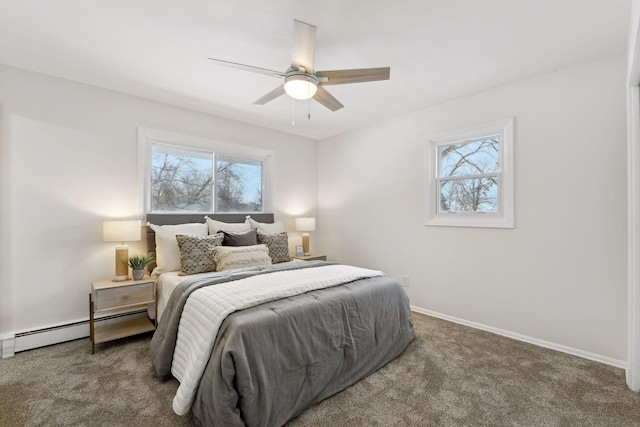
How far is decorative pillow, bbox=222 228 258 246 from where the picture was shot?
3.21 metres

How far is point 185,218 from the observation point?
351 centimetres

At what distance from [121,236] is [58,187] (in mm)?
755

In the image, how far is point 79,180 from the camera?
2896mm

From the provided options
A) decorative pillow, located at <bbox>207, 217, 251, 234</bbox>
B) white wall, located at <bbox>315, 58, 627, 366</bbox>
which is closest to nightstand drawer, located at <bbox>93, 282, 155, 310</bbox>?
decorative pillow, located at <bbox>207, 217, 251, 234</bbox>

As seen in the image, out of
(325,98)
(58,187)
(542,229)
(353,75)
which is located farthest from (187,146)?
(542,229)

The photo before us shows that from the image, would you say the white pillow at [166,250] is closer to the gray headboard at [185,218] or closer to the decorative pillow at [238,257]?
the gray headboard at [185,218]

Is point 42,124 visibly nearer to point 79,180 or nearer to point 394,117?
point 79,180

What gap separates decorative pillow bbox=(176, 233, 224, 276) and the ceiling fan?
1.68 meters

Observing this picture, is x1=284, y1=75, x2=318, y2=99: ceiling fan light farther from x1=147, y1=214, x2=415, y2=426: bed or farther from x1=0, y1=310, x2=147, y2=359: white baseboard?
x1=0, y1=310, x2=147, y2=359: white baseboard

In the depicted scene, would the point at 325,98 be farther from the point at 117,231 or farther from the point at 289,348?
the point at 117,231

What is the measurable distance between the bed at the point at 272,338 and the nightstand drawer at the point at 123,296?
157mm

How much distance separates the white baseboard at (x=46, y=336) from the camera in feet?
8.25

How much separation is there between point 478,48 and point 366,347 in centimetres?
245

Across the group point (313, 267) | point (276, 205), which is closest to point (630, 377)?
point (313, 267)
